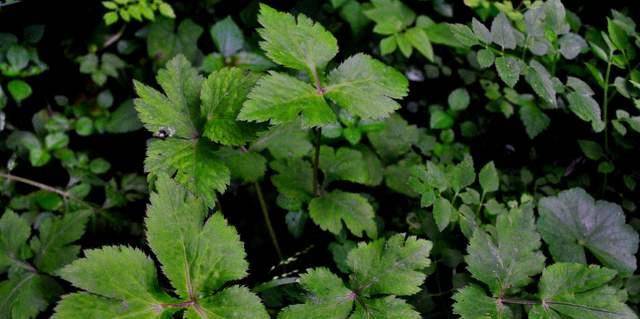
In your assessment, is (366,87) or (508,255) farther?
(508,255)

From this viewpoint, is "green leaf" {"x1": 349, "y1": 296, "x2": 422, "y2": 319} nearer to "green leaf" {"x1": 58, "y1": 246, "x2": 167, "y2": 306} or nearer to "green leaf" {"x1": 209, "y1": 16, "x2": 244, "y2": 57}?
"green leaf" {"x1": 58, "y1": 246, "x2": 167, "y2": 306}

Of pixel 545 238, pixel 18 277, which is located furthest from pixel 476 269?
pixel 18 277

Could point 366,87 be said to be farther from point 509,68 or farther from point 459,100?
point 459,100

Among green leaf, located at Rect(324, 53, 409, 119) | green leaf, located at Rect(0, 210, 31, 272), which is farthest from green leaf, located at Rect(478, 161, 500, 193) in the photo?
green leaf, located at Rect(0, 210, 31, 272)

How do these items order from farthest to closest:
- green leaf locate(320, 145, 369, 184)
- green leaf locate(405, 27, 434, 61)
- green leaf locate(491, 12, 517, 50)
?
1. green leaf locate(405, 27, 434, 61)
2. green leaf locate(320, 145, 369, 184)
3. green leaf locate(491, 12, 517, 50)

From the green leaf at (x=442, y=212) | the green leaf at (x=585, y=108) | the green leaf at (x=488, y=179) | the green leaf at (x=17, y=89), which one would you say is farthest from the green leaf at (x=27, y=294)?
the green leaf at (x=585, y=108)

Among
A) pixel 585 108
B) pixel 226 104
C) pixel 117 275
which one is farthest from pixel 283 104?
pixel 585 108
